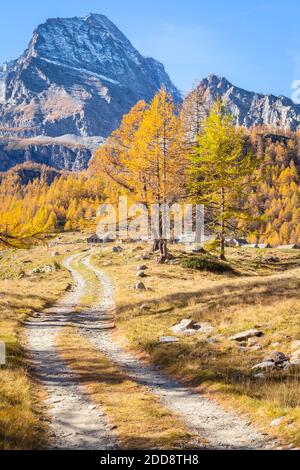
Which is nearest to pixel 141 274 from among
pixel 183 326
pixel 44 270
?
pixel 44 270

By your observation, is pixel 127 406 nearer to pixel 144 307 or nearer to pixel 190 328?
pixel 190 328

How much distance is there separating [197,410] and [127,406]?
5.21 ft

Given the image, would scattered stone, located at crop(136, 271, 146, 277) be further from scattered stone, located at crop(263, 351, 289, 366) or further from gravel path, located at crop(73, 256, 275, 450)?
scattered stone, located at crop(263, 351, 289, 366)

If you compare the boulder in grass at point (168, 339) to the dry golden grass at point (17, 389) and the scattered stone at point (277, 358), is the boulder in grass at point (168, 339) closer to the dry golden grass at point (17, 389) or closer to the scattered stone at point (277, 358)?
the scattered stone at point (277, 358)

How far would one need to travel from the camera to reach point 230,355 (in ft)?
45.7

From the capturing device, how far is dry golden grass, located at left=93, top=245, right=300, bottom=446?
390 inches

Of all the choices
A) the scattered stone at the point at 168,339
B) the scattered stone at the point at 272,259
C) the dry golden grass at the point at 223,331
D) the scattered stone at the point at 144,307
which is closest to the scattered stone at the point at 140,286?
the dry golden grass at the point at 223,331

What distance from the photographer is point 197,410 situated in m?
10.0

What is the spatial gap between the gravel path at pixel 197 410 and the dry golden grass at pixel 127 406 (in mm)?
341

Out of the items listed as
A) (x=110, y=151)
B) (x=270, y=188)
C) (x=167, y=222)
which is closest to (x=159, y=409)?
(x=167, y=222)

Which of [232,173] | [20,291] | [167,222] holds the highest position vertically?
[232,173]

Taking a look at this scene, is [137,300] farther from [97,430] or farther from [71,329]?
[97,430]

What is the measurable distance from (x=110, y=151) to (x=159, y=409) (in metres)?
31.9
